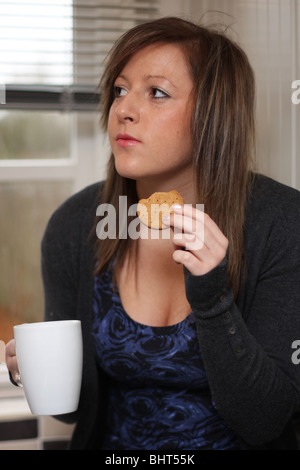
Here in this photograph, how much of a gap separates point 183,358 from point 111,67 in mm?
555

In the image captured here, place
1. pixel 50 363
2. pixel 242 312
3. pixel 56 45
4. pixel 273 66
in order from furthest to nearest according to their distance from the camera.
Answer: pixel 56 45 → pixel 273 66 → pixel 242 312 → pixel 50 363

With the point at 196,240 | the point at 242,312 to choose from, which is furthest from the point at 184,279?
the point at 196,240

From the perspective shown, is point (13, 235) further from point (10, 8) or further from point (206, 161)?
point (206, 161)

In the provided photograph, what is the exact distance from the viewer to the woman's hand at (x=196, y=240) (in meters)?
0.85

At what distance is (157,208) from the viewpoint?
1.00 metres

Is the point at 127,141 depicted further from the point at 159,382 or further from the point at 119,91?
the point at 159,382

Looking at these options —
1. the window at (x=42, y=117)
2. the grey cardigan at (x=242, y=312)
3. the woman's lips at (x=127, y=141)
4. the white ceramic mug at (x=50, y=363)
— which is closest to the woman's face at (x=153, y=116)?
the woman's lips at (x=127, y=141)

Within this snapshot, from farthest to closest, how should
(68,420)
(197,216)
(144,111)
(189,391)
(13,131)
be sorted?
(13,131)
(68,420)
(189,391)
(144,111)
(197,216)

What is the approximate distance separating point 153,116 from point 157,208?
0.16 m

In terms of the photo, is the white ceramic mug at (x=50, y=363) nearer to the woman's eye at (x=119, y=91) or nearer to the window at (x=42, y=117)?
the woman's eye at (x=119, y=91)

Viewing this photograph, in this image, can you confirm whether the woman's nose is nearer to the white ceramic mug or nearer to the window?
the white ceramic mug

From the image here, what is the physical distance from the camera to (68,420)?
128 cm

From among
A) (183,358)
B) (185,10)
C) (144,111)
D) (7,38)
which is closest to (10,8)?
(7,38)

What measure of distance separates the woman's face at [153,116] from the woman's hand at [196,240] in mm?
216
